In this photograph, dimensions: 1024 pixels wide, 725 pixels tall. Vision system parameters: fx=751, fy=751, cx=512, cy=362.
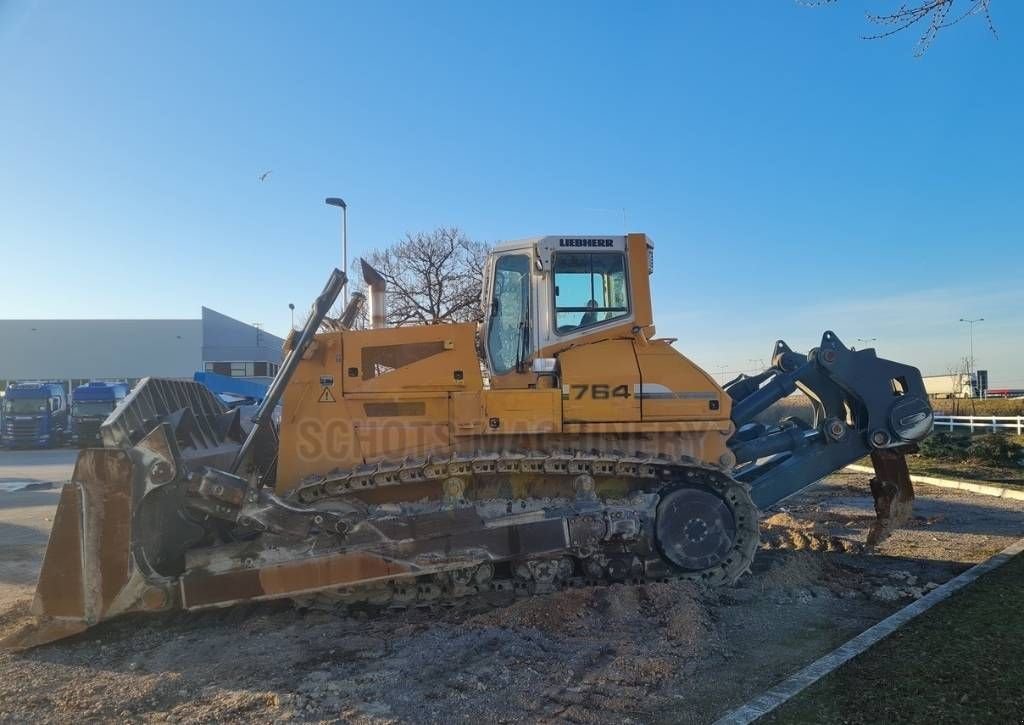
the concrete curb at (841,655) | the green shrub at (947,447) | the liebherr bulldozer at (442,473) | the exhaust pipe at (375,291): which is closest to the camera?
the concrete curb at (841,655)

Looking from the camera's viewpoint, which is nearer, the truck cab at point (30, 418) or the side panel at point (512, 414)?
the side panel at point (512, 414)

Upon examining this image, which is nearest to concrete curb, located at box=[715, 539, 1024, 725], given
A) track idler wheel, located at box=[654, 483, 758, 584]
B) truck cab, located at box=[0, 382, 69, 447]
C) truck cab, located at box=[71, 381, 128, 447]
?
track idler wheel, located at box=[654, 483, 758, 584]

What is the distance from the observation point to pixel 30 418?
34344 millimetres

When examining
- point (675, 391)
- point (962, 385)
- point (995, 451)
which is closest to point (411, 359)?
point (675, 391)

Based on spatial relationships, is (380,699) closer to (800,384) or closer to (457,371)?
(457,371)

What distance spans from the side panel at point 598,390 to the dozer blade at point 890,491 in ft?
11.0

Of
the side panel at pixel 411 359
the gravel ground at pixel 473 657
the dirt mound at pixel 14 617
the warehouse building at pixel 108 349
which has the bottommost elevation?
the gravel ground at pixel 473 657

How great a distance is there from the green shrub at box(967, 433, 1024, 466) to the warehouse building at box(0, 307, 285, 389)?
1701 inches

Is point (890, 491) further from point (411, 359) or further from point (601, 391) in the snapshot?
point (411, 359)

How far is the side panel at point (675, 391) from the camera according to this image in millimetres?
6922

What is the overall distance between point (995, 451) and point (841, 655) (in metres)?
16.2

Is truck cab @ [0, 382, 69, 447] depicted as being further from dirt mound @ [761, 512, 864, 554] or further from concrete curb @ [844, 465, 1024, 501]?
concrete curb @ [844, 465, 1024, 501]

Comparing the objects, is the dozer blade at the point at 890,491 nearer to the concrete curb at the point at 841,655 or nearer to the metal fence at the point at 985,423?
the concrete curb at the point at 841,655

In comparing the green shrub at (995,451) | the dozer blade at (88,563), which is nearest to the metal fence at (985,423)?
the green shrub at (995,451)
